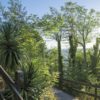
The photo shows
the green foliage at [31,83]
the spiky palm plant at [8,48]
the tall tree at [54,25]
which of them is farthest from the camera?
the tall tree at [54,25]

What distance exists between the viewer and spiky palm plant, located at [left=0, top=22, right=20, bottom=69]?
40.8ft

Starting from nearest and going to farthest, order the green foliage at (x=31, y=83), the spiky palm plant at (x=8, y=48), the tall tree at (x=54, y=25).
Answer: the green foliage at (x=31, y=83)
the spiky palm plant at (x=8, y=48)
the tall tree at (x=54, y=25)

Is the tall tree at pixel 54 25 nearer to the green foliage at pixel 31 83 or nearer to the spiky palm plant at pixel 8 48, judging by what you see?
the spiky palm plant at pixel 8 48

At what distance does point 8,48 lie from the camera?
12.6m

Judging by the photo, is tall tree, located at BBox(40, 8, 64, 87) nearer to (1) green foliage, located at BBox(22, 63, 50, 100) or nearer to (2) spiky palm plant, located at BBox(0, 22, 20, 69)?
(2) spiky palm plant, located at BBox(0, 22, 20, 69)

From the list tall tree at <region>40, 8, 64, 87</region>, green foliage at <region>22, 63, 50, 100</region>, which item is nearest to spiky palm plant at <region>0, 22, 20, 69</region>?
green foliage at <region>22, 63, 50, 100</region>

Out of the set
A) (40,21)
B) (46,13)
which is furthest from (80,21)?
(40,21)

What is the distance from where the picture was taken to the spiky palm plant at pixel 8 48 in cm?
1245

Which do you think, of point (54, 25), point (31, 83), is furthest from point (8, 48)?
point (54, 25)

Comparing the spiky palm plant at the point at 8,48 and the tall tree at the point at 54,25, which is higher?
the tall tree at the point at 54,25

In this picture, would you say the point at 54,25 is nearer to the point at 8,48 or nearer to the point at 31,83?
the point at 8,48

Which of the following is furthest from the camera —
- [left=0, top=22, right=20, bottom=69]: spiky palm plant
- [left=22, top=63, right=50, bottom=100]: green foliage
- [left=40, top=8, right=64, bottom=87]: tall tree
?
[left=40, top=8, right=64, bottom=87]: tall tree

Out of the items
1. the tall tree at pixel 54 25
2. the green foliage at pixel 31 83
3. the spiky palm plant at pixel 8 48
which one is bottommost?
the green foliage at pixel 31 83

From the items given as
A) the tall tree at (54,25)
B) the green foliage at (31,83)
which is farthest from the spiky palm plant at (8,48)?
the tall tree at (54,25)
